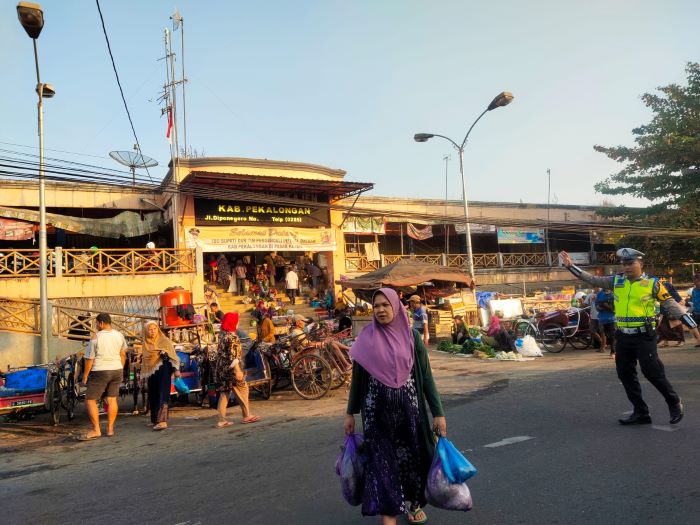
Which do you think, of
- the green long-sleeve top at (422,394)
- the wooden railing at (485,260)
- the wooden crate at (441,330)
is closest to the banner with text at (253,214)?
the wooden crate at (441,330)

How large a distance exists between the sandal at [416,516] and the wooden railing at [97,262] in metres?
15.9

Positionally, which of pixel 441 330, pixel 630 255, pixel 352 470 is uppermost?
pixel 630 255

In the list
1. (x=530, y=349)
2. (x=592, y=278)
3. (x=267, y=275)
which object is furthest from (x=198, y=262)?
(x=592, y=278)

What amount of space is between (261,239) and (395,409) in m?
17.5

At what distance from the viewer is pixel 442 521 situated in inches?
137

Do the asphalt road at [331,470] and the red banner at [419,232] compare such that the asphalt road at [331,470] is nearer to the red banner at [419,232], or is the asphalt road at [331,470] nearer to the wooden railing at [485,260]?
the red banner at [419,232]

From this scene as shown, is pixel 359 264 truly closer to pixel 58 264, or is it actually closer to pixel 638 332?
pixel 58 264

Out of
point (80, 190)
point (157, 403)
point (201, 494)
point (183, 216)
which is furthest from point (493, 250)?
point (201, 494)

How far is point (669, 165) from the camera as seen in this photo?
23.2 m

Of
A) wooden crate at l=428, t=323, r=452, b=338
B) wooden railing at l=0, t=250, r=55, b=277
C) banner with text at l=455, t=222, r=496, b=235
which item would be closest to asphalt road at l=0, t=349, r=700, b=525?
wooden crate at l=428, t=323, r=452, b=338

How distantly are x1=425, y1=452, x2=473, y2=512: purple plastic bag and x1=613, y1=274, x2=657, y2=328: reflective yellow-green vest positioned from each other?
136 inches

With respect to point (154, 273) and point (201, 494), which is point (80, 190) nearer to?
point (154, 273)

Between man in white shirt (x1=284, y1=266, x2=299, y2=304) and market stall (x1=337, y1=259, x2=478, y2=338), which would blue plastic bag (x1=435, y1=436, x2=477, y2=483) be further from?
man in white shirt (x1=284, y1=266, x2=299, y2=304)

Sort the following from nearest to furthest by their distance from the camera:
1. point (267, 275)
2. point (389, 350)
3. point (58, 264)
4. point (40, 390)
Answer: point (389, 350)
point (40, 390)
point (58, 264)
point (267, 275)
